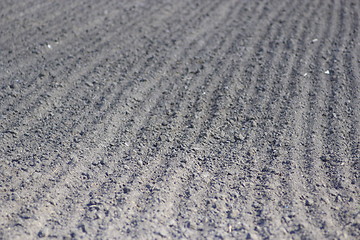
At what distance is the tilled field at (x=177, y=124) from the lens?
304cm

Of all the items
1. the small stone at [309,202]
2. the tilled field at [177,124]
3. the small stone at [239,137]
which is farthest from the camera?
the small stone at [239,137]

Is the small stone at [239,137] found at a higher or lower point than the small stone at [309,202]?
higher

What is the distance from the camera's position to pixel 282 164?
3574 millimetres

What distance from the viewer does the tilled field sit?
9.98 feet

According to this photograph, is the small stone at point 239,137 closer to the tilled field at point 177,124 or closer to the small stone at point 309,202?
the tilled field at point 177,124

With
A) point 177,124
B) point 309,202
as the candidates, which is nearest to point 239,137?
point 177,124

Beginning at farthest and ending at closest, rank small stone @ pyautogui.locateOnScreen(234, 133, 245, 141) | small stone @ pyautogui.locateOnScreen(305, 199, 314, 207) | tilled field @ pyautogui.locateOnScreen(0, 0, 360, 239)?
small stone @ pyautogui.locateOnScreen(234, 133, 245, 141)
small stone @ pyautogui.locateOnScreen(305, 199, 314, 207)
tilled field @ pyautogui.locateOnScreen(0, 0, 360, 239)

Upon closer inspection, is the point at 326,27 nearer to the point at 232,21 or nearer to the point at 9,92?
the point at 232,21

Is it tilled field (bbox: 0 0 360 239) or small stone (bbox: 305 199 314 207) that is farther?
small stone (bbox: 305 199 314 207)

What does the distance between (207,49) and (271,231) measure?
3.00 meters

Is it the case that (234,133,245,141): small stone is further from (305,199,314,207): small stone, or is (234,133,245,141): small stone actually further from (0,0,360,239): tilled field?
(305,199,314,207): small stone

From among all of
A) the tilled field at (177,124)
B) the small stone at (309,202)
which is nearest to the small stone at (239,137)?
the tilled field at (177,124)

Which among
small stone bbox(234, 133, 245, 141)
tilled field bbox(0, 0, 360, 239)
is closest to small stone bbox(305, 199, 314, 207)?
tilled field bbox(0, 0, 360, 239)

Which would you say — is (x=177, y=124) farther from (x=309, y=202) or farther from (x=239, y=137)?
(x=309, y=202)
